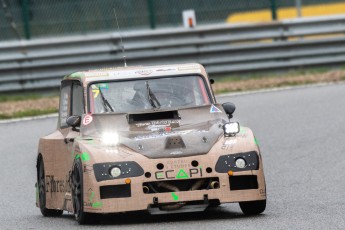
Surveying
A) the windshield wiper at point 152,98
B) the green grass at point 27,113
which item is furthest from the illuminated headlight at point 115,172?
the green grass at point 27,113

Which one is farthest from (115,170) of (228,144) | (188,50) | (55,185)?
(188,50)

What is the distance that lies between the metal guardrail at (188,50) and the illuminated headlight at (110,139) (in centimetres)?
1269

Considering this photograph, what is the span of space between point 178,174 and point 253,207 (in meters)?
0.84

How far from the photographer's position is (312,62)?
78.0 feet

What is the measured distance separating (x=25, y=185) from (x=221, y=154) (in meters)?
4.89

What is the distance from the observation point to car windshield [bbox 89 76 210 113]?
10.9 metres

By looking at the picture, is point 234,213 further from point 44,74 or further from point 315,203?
point 44,74

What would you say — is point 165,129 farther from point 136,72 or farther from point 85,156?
point 136,72

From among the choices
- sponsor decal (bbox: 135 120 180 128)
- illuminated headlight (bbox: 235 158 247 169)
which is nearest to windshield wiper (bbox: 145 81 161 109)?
sponsor decal (bbox: 135 120 180 128)

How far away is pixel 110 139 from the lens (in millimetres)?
9898

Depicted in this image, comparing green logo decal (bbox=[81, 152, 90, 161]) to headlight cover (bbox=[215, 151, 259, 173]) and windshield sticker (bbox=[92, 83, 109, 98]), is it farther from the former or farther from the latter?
windshield sticker (bbox=[92, 83, 109, 98])

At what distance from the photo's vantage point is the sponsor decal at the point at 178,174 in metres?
9.52

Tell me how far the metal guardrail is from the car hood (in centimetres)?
1199

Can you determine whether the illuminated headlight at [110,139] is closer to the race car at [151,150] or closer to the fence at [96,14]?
the race car at [151,150]
